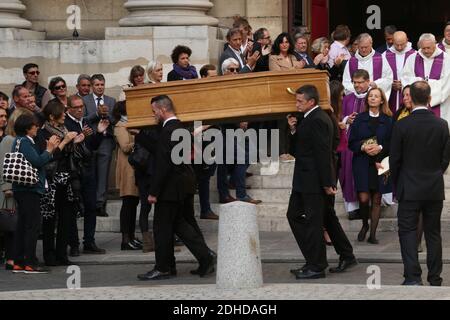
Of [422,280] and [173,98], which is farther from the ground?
[173,98]

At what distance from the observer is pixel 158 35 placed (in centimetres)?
2119

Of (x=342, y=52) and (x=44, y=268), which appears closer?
(x=44, y=268)

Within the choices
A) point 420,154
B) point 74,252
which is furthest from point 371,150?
point 74,252

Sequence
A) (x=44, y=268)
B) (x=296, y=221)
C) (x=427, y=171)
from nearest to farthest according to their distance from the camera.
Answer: (x=427, y=171)
(x=296, y=221)
(x=44, y=268)

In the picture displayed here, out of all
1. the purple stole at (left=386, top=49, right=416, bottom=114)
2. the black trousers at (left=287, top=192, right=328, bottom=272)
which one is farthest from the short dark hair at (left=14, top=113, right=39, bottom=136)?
the purple stole at (left=386, top=49, right=416, bottom=114)

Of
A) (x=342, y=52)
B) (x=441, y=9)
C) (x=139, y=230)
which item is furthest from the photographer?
(x=441, y=9)

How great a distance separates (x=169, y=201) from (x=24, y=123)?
1928 mm

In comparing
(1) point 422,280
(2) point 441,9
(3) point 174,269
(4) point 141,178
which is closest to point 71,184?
(4) point 141,178

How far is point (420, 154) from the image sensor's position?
14391mm

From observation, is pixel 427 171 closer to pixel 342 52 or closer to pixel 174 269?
pixel 174 269

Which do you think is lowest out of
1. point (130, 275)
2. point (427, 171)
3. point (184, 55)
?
point (130, 275)

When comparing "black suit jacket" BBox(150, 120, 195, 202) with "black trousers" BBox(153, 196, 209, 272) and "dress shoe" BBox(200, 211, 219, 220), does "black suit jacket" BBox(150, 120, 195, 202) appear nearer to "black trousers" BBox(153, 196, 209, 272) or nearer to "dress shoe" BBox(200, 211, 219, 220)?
"black trousers" BBox(153, 196, 209, 272)

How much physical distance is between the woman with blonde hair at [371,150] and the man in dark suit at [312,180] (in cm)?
212

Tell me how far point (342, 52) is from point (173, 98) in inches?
182
